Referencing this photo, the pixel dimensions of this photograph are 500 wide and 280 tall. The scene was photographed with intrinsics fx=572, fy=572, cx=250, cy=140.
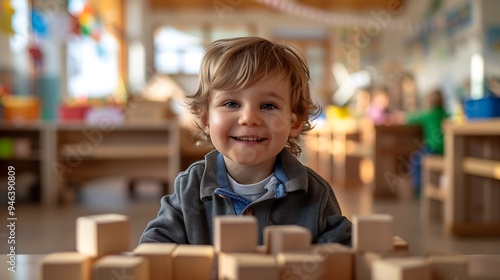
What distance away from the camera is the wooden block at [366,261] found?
1.40ft

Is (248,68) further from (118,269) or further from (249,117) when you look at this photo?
(118,269)

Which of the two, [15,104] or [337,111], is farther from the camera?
[337,111]

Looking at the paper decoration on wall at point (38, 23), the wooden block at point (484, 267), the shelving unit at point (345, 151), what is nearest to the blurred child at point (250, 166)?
the wooden block at point (484, 267)

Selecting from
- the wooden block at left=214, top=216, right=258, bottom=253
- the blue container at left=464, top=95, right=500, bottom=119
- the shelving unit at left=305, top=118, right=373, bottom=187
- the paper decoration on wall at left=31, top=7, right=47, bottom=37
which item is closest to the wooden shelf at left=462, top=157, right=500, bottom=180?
the blue container at left=464, top=95, right=500, bottom=119

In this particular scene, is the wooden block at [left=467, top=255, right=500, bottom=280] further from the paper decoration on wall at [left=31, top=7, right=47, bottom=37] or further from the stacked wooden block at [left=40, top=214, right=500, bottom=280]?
the paper decoration on wall at [left=31, top=7, right=47, bottom=37]

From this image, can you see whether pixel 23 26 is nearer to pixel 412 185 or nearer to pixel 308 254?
pixel 412 185

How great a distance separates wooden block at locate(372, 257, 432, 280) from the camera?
38 centimetres

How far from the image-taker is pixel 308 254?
1.35ft

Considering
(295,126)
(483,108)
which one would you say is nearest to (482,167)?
(483,108)

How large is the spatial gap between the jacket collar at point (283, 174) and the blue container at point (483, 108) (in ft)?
5.12

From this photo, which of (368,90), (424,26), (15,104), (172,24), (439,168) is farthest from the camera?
(172,24)

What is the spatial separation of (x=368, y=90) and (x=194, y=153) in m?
2.69

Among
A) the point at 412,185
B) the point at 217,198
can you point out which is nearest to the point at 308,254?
the point at 217,198

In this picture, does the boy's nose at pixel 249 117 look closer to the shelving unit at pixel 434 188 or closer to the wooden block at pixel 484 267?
the wooden block at pixel 484 267
